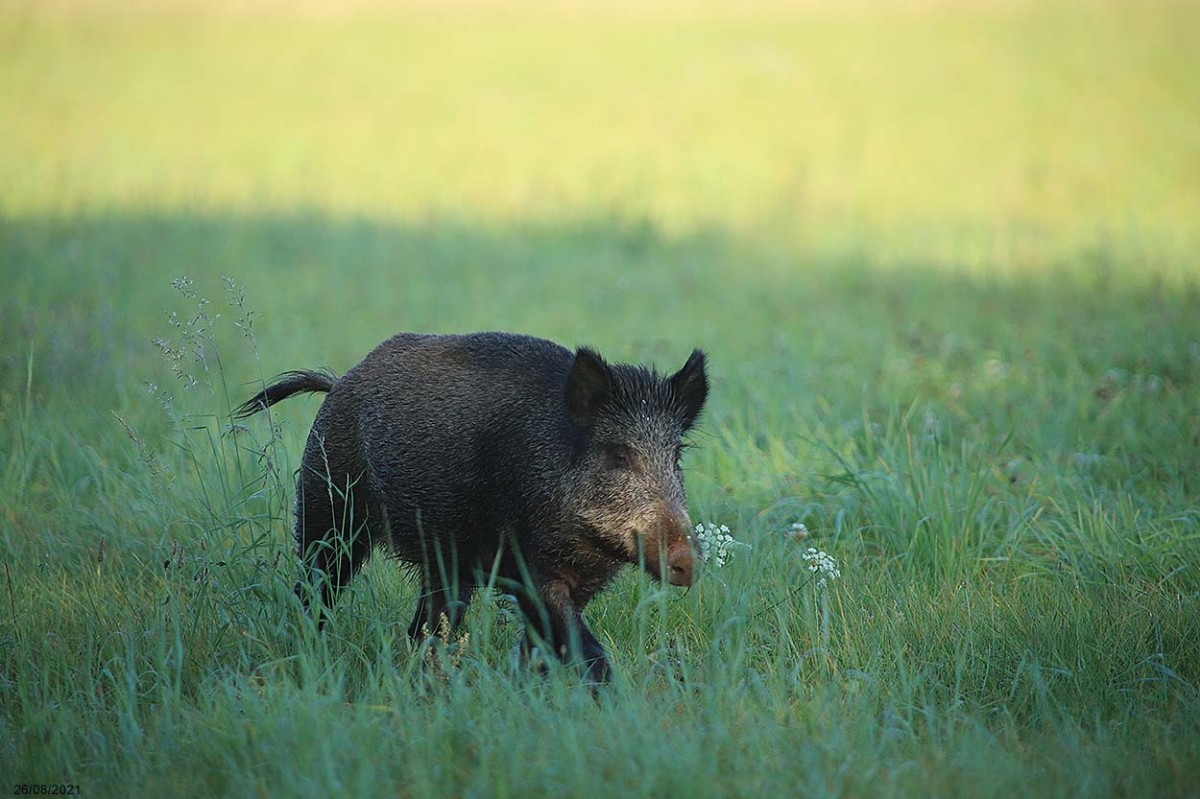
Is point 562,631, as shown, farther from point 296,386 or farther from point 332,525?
point 296,386

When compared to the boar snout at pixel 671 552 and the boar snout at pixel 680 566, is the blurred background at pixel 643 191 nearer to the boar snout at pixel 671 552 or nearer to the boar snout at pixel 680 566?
the boar snout at pixel 671 552

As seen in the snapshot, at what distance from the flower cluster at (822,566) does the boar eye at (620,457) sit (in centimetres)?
90

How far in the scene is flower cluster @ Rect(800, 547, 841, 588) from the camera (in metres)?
4.36

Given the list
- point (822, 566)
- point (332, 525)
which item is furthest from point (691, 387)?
point (332, 525)

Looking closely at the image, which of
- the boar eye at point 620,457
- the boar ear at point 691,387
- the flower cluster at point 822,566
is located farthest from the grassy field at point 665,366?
the boar ear at point 691,387

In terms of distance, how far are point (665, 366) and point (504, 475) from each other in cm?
424

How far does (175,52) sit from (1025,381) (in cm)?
1908

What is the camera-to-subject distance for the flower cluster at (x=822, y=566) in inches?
172

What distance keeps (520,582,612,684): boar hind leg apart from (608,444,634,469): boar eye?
0.44 meters

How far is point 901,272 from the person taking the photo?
11.3 meters

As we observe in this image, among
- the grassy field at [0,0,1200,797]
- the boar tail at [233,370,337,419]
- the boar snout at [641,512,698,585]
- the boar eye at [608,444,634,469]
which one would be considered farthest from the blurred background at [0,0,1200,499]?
the boar snout at [641,512,698,585]

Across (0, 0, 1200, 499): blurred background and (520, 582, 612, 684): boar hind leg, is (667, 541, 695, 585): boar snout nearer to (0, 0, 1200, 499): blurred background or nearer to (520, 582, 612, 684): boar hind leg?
(520, 582, 612, 684): boar hind leg

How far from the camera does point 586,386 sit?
386 cm

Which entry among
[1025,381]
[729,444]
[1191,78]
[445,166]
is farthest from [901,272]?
[1191,78]
